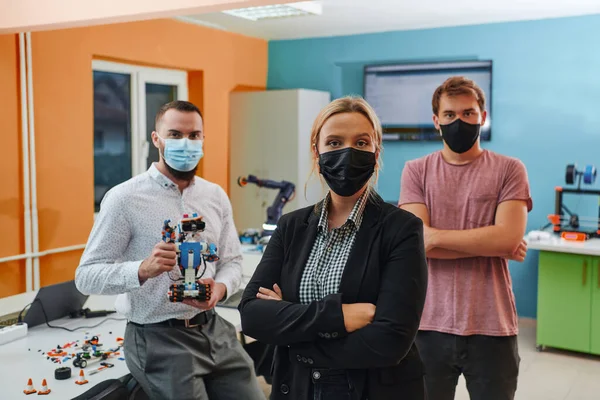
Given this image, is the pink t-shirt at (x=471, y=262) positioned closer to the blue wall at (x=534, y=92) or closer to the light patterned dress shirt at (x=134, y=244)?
the light patterned dress shirt at (x=134, y=244)

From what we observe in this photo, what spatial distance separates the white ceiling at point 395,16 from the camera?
5020mm

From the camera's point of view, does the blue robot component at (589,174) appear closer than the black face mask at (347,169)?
No

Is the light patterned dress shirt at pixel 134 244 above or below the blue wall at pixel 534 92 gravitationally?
below

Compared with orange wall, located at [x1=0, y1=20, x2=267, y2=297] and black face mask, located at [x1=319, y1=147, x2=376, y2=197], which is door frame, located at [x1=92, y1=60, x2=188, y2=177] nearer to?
orange wall, located at [x1=0, y1=20, x2=267, y2=297]

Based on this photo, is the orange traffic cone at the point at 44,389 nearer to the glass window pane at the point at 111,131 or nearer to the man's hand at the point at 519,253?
the man's hand at the point at 519,253

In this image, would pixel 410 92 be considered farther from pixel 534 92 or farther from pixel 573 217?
pixel 573 217

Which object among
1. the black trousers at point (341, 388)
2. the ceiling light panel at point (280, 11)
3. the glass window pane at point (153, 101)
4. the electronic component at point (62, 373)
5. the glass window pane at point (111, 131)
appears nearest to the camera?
the black trousers at point (341, 388)

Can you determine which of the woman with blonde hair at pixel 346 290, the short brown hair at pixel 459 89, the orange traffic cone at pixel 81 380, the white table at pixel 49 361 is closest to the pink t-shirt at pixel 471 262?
the short brown hair at pixel 459 89

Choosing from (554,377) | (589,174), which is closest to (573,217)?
(589,174)

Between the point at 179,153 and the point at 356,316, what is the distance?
108 centimetres

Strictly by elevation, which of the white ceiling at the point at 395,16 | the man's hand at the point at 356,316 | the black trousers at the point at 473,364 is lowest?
the black trousers at the point at 473,364

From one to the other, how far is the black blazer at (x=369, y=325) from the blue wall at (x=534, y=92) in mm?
4402

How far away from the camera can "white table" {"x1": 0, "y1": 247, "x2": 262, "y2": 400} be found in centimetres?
228

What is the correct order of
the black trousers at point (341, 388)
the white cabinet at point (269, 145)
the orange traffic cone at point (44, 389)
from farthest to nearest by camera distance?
the white cabinet at point (269, 145) → the orange traffic cone at point (44, 389) → the black trousers at point (341, 388)
